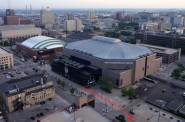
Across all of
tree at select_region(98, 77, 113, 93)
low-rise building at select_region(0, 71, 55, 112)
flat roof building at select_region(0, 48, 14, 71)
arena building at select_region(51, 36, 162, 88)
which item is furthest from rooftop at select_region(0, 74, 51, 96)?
flat roof building at select_region(0, 48, 14, 71)

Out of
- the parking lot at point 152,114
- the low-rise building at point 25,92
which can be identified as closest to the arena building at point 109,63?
the parking lot at point 152,114

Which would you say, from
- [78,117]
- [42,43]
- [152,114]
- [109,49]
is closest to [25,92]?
[78,117]

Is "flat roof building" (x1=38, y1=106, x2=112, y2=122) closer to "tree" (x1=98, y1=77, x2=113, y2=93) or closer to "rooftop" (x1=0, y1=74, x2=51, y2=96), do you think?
"rooftop" (x1=0, y1=74, x2=51, y2=96)

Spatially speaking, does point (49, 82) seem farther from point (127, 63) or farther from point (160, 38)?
point (160, 38)

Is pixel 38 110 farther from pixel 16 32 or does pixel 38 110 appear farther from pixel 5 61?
pixel 16 32

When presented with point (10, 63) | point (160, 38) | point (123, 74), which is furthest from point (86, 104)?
point (160, 38)
